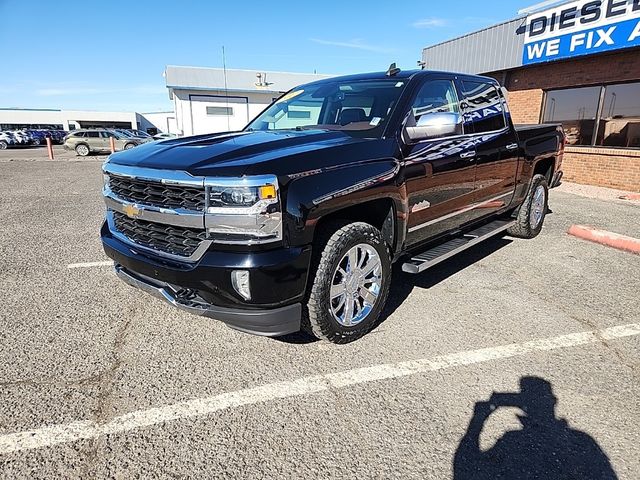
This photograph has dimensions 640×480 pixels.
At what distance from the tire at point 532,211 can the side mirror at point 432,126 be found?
2827 millimetres

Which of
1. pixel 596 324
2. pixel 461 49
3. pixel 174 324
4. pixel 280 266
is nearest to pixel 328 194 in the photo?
pixel 280 266

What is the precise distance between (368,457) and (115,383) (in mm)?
1635

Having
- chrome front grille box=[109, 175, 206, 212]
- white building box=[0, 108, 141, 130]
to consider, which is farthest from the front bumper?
white building box=[0, 108, 141, 130]

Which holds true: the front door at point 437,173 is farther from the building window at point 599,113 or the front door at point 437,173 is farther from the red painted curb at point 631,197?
the building window at point 599,113

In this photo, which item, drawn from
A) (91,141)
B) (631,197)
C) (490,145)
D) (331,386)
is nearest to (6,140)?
(91,141)

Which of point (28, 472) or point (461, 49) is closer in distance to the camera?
point (28, 472)

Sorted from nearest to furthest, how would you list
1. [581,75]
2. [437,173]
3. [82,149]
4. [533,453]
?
1. [533,453]
2. [437,173]
3. [581,75]
4. [82,149]

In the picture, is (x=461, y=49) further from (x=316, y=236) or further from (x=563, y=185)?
(x=316, y=236)

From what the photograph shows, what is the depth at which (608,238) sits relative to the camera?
18.9ft

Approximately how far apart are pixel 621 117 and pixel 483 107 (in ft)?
27.2

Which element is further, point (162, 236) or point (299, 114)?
point (299, 114)

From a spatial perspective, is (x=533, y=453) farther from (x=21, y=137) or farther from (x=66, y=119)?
(x=66, y=119)

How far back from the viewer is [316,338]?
129 inches

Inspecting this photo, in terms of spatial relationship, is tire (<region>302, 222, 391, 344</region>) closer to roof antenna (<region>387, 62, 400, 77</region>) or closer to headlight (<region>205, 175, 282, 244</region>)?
headlight (<region>205, 175, 282, 244</region>)
